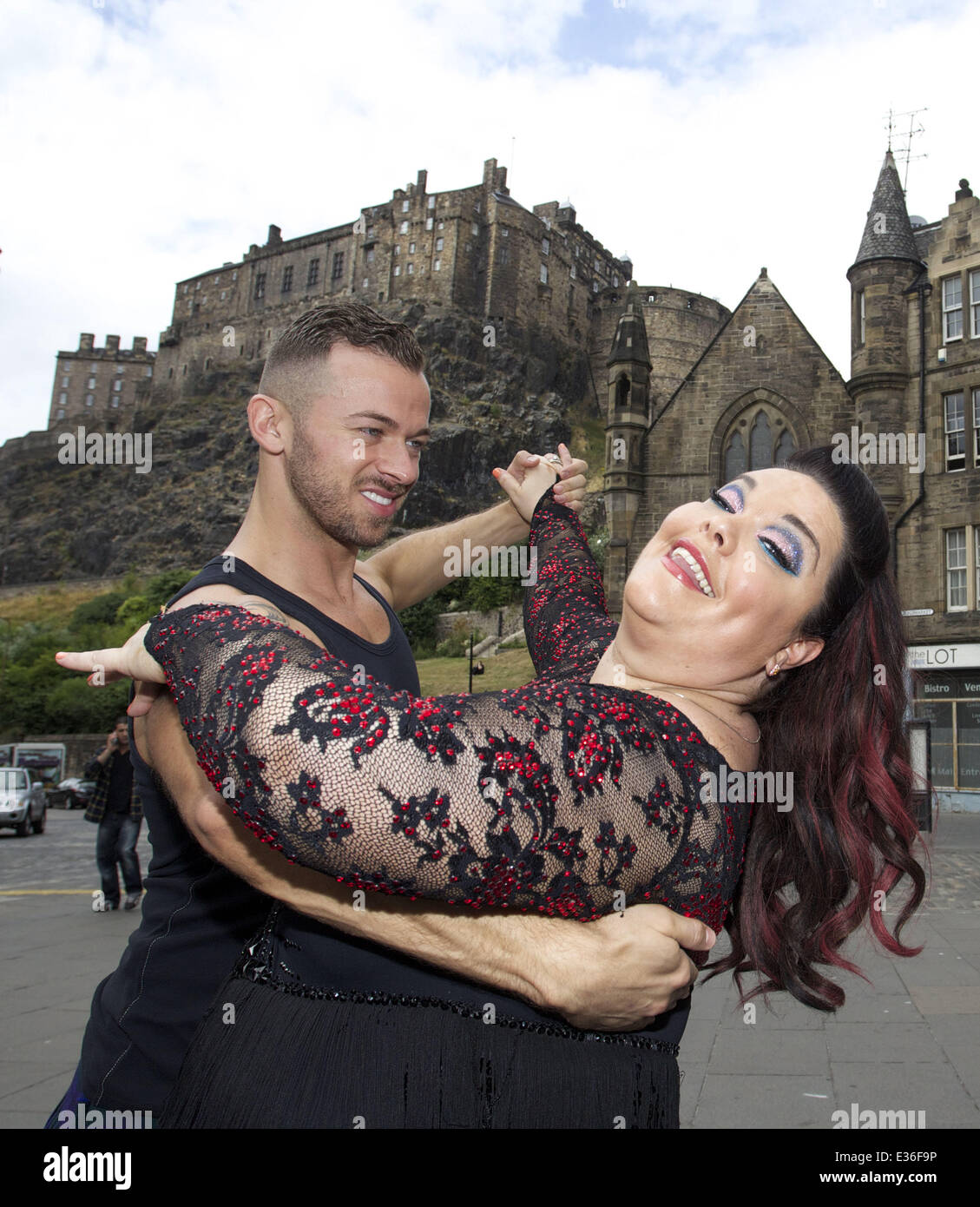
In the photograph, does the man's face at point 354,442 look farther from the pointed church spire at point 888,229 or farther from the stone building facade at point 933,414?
the pointed church spire at point 888,229

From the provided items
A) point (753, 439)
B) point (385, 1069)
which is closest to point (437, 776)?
point (385, 1069)

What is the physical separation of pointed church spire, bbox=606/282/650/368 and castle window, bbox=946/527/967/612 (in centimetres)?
974

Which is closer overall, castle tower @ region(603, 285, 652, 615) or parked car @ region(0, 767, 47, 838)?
parked car @ region(0, 767, 47, 838)

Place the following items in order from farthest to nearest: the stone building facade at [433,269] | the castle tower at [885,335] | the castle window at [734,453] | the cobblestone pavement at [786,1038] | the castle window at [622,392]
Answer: the stone building facade at [433,269], the castle window at [622,392], the castle window at [734,453], the castle tower at [885,335], the cobblestone pavement at [786,1038]

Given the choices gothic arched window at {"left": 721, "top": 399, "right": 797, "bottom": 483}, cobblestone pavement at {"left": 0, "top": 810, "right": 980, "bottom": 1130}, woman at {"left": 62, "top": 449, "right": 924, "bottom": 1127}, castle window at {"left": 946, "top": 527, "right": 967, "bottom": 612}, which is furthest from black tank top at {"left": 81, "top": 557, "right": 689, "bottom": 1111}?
gothic arched window at {"left": 721, "top": 399, "right": 797, "bottom": 483}

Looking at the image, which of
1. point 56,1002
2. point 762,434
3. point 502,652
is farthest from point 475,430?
point 56,1002

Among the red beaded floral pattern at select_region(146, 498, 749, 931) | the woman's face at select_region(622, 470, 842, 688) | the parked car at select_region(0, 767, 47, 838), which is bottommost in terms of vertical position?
the parked car at select_region(0, 767, 47, 838)

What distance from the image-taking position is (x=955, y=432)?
25.6m

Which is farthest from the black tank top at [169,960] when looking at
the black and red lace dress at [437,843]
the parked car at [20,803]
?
the parked car at [20,803]

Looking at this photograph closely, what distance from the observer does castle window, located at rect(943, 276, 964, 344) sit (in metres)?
25.6

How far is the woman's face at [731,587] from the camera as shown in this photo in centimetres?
162

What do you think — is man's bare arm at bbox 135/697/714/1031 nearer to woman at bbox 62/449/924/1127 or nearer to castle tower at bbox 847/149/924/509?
woman at bbox 62/449/924/1127

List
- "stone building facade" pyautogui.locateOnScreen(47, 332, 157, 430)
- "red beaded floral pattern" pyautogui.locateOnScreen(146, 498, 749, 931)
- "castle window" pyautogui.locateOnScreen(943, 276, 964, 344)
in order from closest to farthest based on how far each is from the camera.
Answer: "red beaded floral pattern" pyautogui.locateOnScreen(146, 498, 749, 931), "castle window" pyautogui.locateOnScreen(943, 276, 964, 344), "stone building facade" pyautogui.locateOnScreen(47, 332, 157, 430)

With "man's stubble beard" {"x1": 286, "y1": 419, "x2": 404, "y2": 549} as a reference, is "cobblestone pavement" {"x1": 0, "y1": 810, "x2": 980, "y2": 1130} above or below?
below
